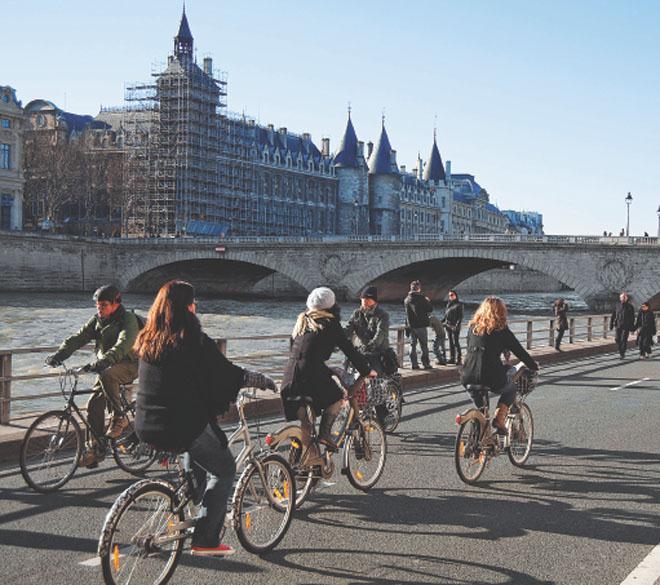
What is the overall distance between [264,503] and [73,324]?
3314 centimetres

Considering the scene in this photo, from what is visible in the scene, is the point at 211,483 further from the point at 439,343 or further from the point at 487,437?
the point at 439,343

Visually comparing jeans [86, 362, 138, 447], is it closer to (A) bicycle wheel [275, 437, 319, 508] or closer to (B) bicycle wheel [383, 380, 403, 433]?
(A) bicycle wheel [275, 437, 319, 508]

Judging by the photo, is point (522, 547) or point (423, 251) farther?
point (423, 251)

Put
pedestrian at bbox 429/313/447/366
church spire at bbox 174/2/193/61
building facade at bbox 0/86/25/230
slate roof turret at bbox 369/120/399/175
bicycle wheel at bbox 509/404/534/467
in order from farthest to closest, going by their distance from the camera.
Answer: slate roof turret at bbox 369/120/399/175
church spire at bbox 174/2/193/61
building facade at bbox 0/86/25/230
pedestrian at bbox 429/313/447/366
bicycle wheel at bbox 509/404/534/467

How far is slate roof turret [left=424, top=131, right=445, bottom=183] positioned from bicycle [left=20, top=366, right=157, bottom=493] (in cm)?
13252

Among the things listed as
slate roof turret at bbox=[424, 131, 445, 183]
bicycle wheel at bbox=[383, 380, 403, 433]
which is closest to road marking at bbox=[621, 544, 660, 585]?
bicycle wheel at bbox=[383, 380, 403, 433]

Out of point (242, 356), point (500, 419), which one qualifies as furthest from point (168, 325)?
point (242, 356)

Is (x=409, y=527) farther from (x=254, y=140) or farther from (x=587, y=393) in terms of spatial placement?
(x=254, y=140)

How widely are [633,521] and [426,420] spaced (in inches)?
169

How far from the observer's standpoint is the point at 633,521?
6129 millimetres

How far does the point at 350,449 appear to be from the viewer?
6695 millimetres

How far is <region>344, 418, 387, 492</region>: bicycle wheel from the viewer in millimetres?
6699

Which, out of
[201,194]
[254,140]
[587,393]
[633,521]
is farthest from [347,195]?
[633,521]

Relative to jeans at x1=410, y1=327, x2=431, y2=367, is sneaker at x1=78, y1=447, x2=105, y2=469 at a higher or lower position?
lower
